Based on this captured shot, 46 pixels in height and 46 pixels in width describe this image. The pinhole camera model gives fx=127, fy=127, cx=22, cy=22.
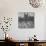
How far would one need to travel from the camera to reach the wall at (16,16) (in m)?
4.05

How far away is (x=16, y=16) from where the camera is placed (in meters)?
4.10

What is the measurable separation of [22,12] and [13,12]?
0.96 feet

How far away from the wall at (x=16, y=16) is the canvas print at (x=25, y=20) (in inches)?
3.9

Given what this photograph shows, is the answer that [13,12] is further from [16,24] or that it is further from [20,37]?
[20,37]

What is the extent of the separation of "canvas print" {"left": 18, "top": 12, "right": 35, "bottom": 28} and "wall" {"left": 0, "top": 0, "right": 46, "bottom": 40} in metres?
0.10

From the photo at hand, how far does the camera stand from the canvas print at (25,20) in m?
4.11

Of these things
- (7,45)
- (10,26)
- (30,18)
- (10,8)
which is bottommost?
(7,45)

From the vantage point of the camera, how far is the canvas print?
162 inches

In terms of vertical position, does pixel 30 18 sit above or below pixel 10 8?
below

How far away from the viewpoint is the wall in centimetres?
405

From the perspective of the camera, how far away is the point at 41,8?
420cm

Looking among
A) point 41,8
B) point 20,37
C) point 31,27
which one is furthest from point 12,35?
point 41,8

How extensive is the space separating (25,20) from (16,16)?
1.05 feet

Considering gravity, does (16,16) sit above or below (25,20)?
above
